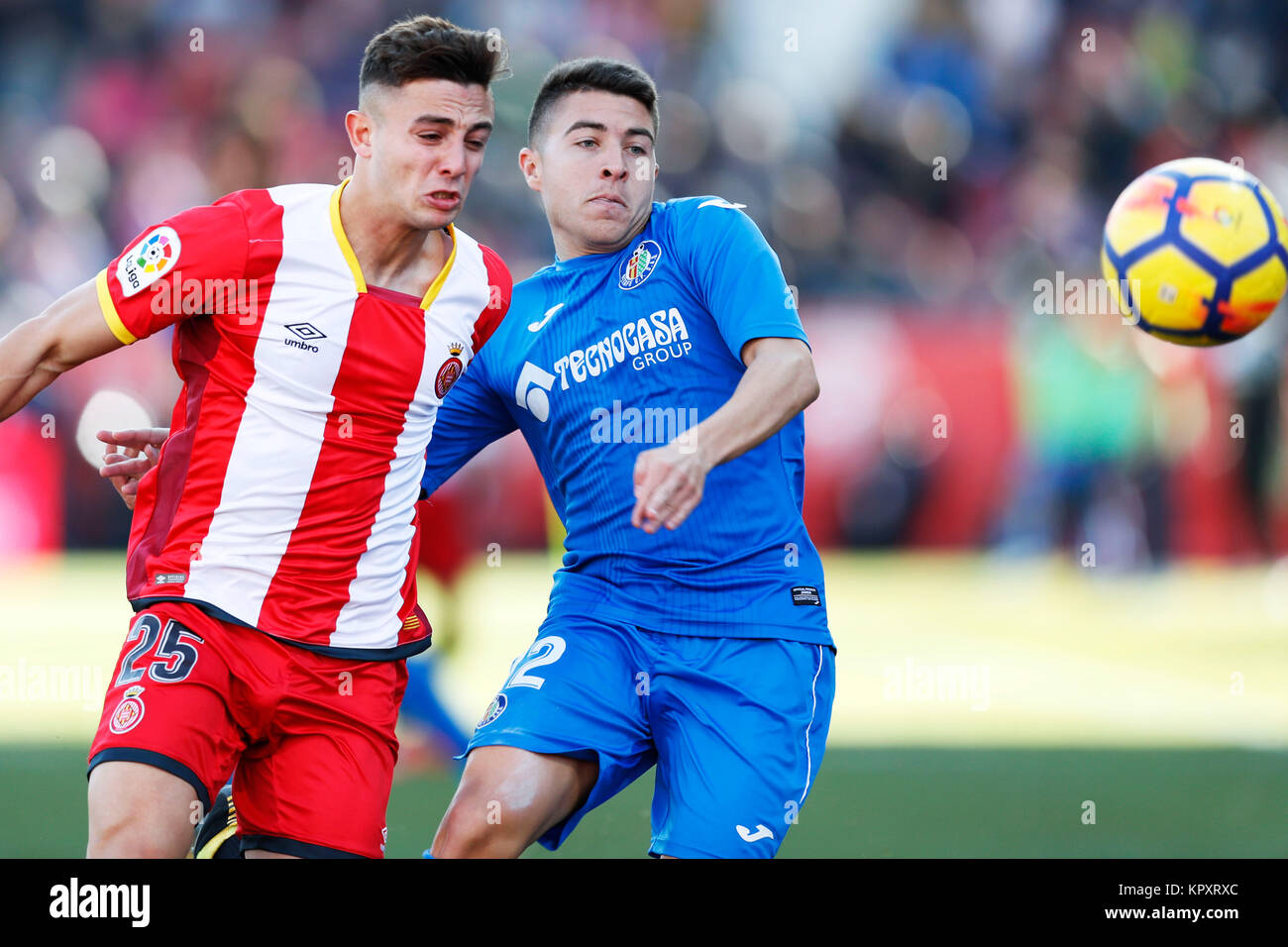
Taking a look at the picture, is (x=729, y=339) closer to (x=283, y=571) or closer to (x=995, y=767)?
(x=283, y=571)

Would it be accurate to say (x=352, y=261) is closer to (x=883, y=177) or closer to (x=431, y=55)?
(x=431, y=55)

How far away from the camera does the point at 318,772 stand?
352 centimetres

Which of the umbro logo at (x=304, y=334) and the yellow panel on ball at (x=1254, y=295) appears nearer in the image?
the umbro logo at (x=304, y=334)

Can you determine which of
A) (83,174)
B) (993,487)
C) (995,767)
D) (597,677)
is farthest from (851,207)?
(597,677)

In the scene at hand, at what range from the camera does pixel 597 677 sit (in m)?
3.70

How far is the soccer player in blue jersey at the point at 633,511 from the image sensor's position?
3.54 meters

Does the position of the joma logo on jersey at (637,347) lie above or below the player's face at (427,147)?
below

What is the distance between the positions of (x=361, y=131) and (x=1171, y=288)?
7.65ft

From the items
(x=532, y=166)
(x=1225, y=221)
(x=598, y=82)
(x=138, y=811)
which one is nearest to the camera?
(x=138, y=811)

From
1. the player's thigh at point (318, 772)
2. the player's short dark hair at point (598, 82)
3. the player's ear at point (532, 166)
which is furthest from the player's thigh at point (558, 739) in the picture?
the player's short dark hair at point (598, 82)

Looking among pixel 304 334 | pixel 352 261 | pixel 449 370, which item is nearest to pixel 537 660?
pixel 449 370

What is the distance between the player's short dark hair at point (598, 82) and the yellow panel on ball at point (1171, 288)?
4.95ft

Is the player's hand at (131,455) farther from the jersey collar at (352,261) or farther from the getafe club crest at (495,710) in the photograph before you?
the getafe club crest at (495,710)

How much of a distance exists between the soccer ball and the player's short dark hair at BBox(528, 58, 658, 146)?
1502mm
